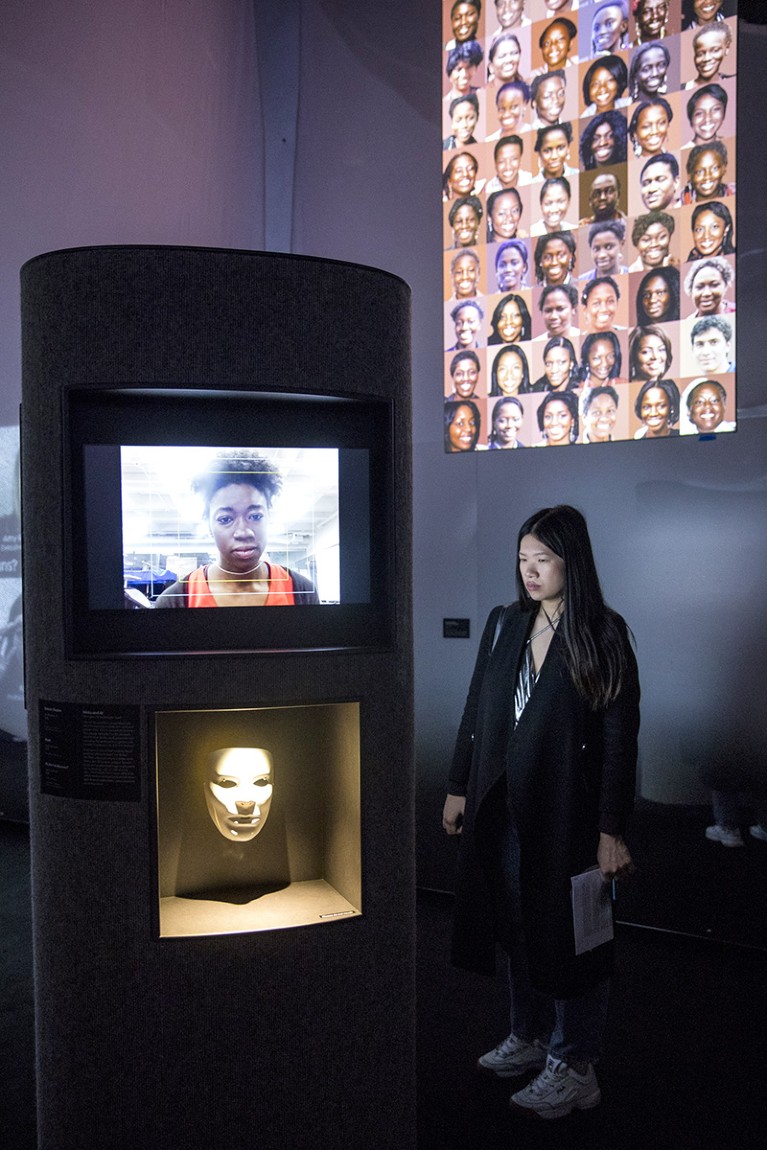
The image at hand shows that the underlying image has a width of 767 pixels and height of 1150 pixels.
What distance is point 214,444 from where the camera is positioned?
179cm

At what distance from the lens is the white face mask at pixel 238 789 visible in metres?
1.91

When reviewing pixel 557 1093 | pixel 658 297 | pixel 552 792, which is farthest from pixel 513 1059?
pixel 658 297

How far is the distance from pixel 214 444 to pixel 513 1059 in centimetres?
192

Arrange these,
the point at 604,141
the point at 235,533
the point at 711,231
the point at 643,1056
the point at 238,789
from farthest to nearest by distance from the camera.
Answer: the point at 604,141
the point at 711,231
the point at 643,1056
the point at 238,789
the point at 235,533

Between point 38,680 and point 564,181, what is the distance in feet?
9.54

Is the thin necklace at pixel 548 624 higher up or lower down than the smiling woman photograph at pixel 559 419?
lower down

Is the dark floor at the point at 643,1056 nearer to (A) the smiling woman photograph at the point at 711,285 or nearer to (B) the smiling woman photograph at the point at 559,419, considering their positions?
(B) the smiling woman photograph at the point at 559,419

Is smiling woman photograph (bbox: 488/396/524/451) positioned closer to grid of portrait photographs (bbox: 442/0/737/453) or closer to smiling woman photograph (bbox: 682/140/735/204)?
grid of portrait photographs (bbox: 442/0/737/453)

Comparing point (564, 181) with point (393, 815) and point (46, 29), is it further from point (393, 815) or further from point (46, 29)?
point (393, 815)

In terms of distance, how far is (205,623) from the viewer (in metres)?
1.81

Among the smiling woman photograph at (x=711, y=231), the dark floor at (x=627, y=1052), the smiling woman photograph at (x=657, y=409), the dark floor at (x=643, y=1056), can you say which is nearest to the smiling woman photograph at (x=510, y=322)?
the smiling woman photograph at (x=657, y=409)

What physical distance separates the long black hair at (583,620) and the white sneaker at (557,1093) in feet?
3.22

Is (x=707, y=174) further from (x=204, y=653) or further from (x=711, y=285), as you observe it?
(x=204, y=653)

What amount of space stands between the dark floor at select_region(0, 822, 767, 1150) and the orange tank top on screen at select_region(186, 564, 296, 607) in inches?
57.2
